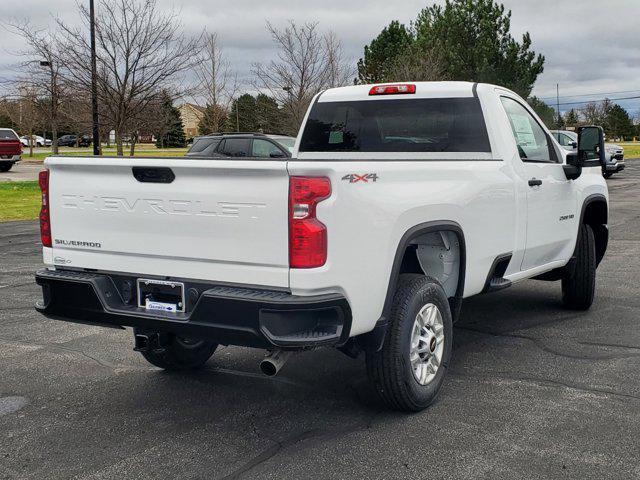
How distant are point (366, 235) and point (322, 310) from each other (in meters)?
0.45

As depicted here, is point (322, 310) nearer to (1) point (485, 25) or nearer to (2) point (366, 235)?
(2) point (366, 235)

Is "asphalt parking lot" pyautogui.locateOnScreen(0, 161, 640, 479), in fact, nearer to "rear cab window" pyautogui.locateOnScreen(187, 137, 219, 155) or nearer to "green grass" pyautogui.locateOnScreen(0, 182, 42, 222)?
"green grass" pyautogui.locateOnScreen(0, 182, 42, 222)

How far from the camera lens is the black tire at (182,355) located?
205 inches

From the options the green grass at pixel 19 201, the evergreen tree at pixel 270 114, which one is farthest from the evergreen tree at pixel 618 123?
the green grass at pixel 19 201

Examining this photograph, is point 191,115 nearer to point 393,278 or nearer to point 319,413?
point 319,413

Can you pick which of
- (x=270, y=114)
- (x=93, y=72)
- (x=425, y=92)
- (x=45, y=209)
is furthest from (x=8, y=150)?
(x=45, y=209)

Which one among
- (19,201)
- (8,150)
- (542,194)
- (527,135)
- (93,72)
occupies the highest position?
(93,72)

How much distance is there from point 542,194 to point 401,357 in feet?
7.57

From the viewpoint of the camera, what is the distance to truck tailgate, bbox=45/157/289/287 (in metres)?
3.67

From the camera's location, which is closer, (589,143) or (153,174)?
(153,174)

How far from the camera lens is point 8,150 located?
100ft

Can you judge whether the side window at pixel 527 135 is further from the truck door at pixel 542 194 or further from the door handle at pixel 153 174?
the door handle at pixel 153 174

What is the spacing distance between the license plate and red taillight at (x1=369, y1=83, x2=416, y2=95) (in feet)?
8.80

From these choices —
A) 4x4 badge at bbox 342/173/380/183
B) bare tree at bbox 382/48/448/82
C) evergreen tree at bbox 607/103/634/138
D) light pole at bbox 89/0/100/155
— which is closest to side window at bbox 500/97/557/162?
4x4 badge at bbox 342/173/380/183
